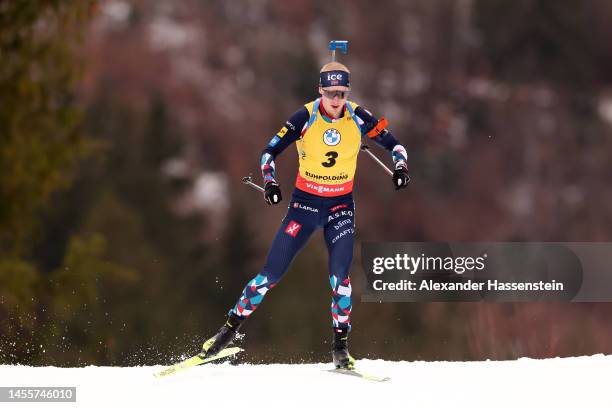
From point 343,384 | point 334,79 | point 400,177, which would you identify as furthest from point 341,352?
point 334,79

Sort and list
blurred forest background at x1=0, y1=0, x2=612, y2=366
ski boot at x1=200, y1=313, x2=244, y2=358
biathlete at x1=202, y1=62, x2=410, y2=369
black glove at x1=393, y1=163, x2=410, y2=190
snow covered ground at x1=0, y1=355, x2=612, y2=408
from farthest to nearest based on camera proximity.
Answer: blurred forest background at x1=0, y1=0, x2=612, y2=366
ski boot at x1=200, y1=313, x2=244, y2=358
biathlete at x1=202, y1=62, x2=410, y2=369
black glove at x1=393, y1=163, x2=410, y2=190
snow covered ground at x1=0, y1=355, x2=612, y2=408

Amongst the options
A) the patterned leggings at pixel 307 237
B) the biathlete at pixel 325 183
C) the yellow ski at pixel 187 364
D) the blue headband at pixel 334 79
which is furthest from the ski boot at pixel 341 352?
the blue headband at pixel 334 79

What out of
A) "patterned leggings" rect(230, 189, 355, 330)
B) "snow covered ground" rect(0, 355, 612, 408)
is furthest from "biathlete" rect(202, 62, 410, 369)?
"snow covered ground" rect(0, 355, 612, 408)

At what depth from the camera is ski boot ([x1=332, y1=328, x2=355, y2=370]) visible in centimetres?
756

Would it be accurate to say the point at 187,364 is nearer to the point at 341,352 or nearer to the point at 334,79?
the point at 341,352

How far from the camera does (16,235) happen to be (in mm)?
15312

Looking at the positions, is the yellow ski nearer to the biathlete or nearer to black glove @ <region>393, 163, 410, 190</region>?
the biathlete

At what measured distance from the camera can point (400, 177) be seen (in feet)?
23.9

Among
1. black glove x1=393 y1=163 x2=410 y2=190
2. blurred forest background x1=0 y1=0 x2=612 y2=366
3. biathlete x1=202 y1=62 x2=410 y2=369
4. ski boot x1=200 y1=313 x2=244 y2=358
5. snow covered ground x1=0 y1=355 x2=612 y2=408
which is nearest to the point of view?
snow covered ground x1=0 y1=355 x2=612 y2=408

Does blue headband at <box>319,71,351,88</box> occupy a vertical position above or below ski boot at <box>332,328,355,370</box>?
above

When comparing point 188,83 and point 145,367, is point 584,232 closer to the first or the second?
point 188,83

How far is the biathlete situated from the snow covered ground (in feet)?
1.44

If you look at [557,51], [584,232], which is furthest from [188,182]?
[557,51]

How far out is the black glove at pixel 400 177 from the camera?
7241mm
